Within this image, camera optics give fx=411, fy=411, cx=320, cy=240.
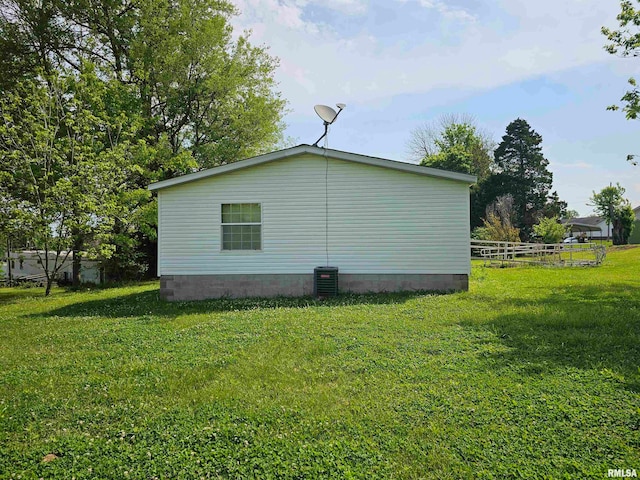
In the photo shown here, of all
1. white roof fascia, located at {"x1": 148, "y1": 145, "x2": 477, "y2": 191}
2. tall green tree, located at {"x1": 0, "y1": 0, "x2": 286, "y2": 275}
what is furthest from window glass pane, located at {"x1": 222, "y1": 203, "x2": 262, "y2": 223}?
tall green tree, located at {"x1": 0, "y1": 0, "x2": 286, "y2": 275}

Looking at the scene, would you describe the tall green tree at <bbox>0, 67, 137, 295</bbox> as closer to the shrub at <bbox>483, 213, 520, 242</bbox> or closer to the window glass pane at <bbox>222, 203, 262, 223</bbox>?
the window glass pane at <bbox>222, 203, 262, 223</bbox>

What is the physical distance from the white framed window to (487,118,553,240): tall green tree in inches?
1205

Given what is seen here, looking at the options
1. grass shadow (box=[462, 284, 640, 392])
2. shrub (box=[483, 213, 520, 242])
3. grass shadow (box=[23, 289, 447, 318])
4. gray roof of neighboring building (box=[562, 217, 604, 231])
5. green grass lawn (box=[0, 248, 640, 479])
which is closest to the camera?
green grass lawn (box=[0, 248, 640, 479])

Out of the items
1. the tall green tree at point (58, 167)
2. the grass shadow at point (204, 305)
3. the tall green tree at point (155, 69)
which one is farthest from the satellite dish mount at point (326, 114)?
the tall green tree at point (155, 69)

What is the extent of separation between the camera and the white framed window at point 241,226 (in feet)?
35.6

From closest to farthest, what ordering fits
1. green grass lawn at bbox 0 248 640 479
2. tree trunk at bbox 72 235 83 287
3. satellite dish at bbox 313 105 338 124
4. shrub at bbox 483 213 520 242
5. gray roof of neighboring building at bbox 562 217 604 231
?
1. green grass lawn at bbox 0 248 640 479
2. satellite dish at bbox 313 105 338 124
3. tree trunk at bbox 72 235 83 287
4. shrub at bbox 483 213 520 242
5. gray roof of neighboring building at bbox 562 217 604 231

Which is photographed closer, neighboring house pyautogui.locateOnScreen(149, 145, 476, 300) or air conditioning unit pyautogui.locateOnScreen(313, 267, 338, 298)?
air conditioning unit pyautogui.locateOnScreen(313, 267, 338, 298)

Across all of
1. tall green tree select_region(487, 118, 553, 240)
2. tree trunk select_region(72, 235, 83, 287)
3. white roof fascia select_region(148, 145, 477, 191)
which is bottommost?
tree trunk select_region(72, 235, 83, 287)

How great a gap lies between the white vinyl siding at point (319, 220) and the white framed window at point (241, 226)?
0.14m

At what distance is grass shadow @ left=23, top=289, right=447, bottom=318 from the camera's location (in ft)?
30.3

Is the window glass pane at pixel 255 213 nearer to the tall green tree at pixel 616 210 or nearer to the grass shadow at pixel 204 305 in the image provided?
the grass shadow at pixel 204 305

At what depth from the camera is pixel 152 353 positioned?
5.69 metres

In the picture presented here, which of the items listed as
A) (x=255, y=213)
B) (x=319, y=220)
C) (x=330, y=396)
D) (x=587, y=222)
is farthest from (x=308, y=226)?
(x=587, y=222)

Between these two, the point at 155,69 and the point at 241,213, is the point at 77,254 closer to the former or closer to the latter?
the point at 241,213
